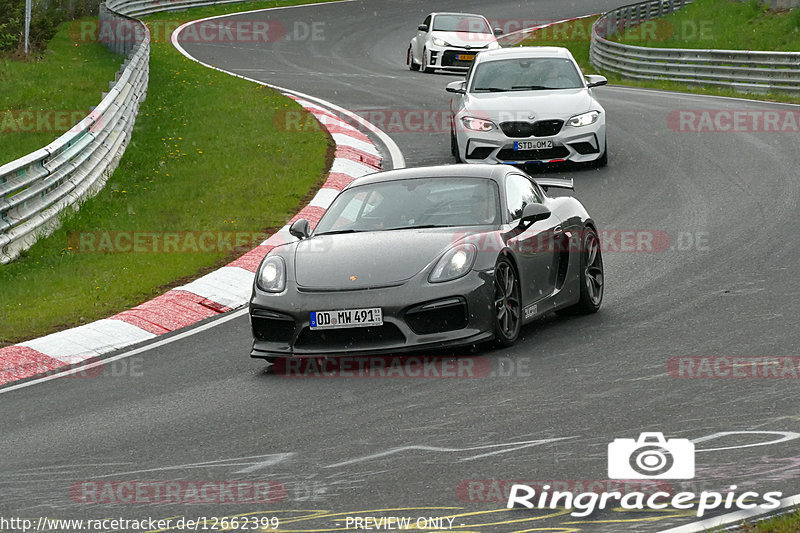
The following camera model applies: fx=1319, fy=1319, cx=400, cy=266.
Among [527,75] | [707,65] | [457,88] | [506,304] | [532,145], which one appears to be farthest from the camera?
[707,65]

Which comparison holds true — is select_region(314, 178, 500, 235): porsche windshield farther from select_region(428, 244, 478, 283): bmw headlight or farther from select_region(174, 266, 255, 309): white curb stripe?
select_region(174, 266, 255, 309): white curb stripe

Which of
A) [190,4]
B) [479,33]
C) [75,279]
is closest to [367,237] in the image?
[75,279]

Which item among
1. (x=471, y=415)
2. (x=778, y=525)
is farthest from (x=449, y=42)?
(x=778, y=525)

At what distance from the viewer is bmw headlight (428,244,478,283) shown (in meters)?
8.38

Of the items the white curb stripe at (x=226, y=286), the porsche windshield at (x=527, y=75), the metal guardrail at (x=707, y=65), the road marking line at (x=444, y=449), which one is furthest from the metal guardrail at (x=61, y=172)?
the metal guardrail at (x=707, y=65)

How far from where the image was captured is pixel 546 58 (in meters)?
17.8

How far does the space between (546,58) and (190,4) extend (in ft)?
103

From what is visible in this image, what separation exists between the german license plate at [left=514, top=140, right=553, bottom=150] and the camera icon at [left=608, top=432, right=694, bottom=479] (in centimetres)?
1048

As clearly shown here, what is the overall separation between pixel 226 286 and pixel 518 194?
3.01 meters

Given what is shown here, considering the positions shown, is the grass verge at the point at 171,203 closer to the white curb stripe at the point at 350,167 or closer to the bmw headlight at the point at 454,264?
the white curb stripe at the point at 350,167

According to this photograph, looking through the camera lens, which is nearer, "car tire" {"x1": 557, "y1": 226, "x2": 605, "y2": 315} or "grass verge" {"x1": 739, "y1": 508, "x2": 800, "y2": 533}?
"grass verge" {"x1": 739, "y1": 508, "x2": 800, "y2": 533}

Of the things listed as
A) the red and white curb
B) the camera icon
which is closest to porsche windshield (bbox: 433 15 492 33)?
the red and white curb

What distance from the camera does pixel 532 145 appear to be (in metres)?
16.5

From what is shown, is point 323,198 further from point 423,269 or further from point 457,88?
point 423,269
